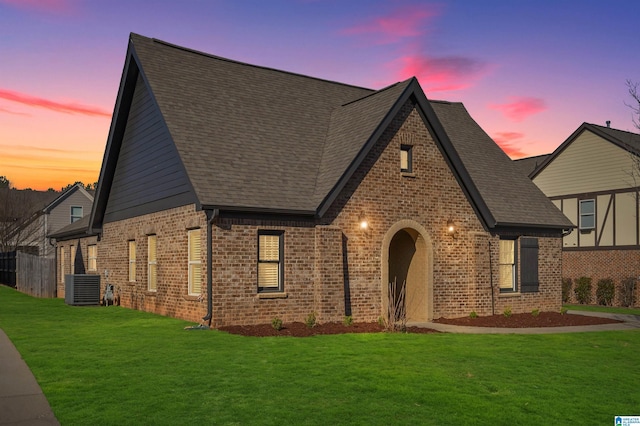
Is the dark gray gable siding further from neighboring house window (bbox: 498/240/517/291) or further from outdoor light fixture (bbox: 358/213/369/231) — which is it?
neighboring house window (bbox: 498/240/517/291)

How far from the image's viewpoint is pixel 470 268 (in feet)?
71.4

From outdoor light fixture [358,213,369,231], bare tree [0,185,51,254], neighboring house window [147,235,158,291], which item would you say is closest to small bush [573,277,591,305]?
outdoor light fixture [358,213,369,231]

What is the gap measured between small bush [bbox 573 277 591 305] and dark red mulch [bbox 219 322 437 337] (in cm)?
1859

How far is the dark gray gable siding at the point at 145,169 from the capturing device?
19.8 metres

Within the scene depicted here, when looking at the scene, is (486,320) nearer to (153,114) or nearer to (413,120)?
(413,120)

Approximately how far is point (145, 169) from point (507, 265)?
13.4 m

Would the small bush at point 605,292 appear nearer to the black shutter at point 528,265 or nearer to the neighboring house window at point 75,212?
the black shutter at point 528,265

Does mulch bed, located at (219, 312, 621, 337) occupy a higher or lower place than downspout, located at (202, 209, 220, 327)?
lower

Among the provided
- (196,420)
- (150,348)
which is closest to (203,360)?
(150,348)

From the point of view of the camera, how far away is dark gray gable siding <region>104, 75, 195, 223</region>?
65.1ft

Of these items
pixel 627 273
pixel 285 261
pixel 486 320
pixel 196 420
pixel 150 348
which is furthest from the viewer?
pixel 627 273

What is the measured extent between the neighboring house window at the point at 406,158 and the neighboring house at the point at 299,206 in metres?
0.07

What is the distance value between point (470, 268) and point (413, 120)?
536 centimetres

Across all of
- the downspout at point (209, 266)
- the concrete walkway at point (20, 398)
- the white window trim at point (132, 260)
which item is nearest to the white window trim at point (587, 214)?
the white window trim at point (132, 260)
